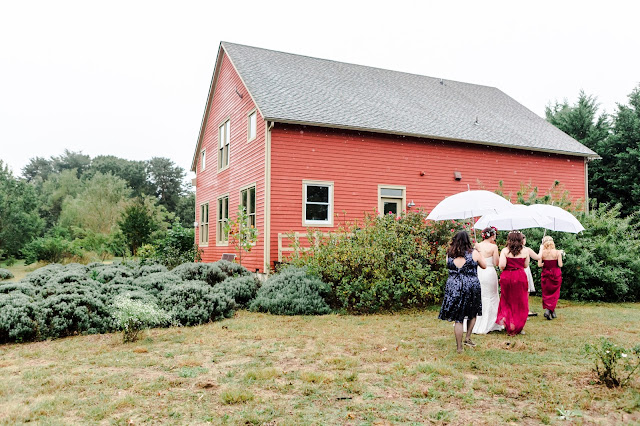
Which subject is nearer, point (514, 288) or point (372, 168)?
point (514, 288)

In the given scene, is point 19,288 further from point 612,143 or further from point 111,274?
point 612,143

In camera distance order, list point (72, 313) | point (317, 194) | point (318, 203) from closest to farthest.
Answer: point (72, 313), point (318, 203), point (317, 194)

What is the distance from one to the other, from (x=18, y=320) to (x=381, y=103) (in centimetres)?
1399

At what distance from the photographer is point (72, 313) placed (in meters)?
7.88

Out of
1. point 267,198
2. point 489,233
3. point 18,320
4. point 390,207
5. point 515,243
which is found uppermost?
point 267,198

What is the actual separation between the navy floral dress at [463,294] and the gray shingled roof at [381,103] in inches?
360

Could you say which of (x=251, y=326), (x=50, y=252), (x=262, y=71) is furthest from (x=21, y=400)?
(x=50, y=252)

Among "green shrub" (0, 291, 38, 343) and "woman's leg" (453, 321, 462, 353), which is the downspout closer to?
"green shrub" (0, 291, 38, 343)

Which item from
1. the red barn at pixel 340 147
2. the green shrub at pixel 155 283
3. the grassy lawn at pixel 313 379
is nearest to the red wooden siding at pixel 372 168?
the red barn at pixel 340 147

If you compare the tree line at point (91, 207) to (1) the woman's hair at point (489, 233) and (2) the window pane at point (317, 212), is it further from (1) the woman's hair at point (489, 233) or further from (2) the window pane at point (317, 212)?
(1) the woman's hair at point (489, 233)

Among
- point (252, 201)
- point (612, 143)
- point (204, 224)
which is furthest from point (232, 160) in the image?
point (612, 143)

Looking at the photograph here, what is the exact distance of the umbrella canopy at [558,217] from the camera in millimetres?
8656

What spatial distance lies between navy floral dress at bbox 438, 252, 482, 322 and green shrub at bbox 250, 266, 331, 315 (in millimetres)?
3897

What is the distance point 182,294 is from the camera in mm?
9125
